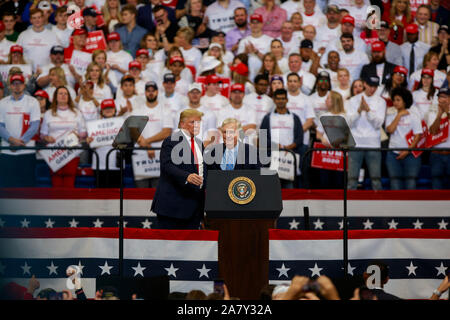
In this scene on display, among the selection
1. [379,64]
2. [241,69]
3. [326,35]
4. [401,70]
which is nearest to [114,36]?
[241,69]

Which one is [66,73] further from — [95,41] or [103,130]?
[103,130]

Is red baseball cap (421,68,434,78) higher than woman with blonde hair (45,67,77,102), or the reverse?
red baseball cap (421,68,434,78)

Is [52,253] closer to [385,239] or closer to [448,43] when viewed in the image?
[385,239]

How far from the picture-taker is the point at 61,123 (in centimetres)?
1116

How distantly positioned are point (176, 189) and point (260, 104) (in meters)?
3.34

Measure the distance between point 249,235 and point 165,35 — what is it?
6.24 m

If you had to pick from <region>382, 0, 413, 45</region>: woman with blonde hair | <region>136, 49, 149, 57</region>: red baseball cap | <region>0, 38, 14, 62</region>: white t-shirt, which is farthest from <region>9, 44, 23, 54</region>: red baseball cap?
<region>382, 0, 413, 45</region>: woman with blonde hair

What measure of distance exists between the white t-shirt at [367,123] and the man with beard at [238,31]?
100 inches

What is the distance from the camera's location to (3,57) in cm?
→ 1216

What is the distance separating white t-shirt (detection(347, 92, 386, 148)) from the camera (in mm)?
11008

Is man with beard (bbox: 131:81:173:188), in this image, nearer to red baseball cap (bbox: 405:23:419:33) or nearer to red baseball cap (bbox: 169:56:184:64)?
red baseball cap (bbox: 169:56:184:64)

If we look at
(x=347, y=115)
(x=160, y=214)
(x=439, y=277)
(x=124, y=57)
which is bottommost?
(x=439, y=277)

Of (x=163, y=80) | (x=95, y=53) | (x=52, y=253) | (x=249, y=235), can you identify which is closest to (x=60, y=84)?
(x=95, y=53)

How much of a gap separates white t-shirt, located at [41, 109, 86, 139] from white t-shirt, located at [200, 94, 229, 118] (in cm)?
171
